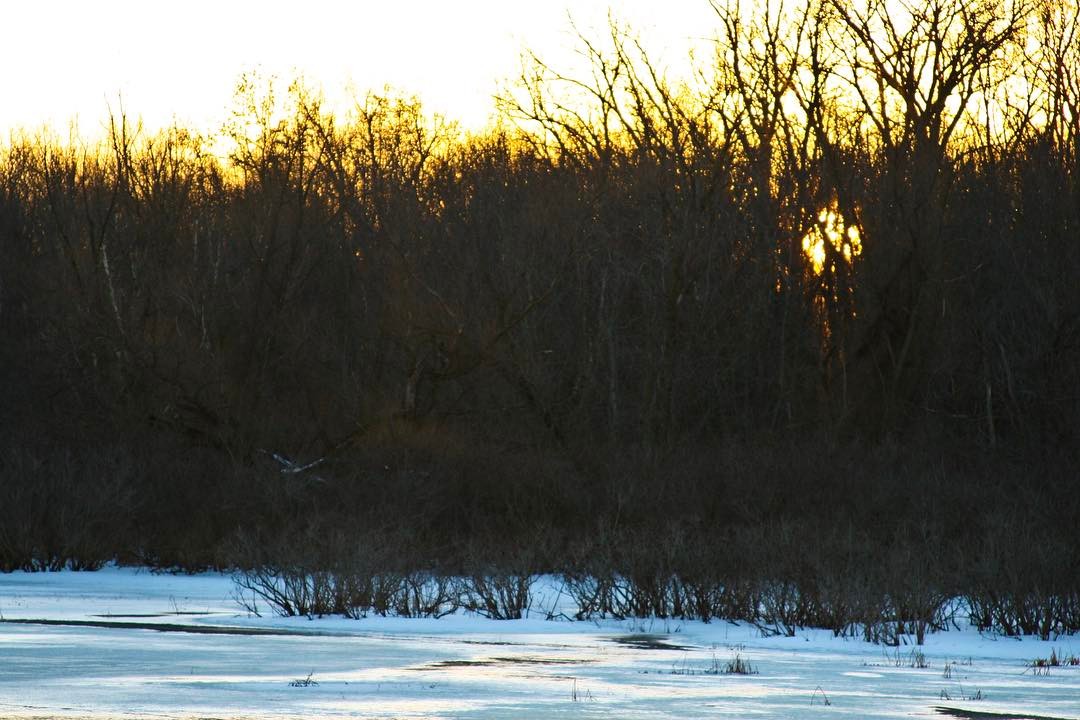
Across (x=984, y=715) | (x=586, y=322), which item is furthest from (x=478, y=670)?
(x=586, y=322)

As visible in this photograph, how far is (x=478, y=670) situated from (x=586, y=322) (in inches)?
900

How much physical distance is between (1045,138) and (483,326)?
46.6 ft

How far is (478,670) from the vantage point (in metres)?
11.2

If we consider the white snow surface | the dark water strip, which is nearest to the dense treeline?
the white snow surface

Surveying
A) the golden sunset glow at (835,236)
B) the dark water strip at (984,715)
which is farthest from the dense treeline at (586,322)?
the dark water strip at (984,715)

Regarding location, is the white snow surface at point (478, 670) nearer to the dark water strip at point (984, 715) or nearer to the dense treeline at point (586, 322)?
the dark water strip at point (984, 715)

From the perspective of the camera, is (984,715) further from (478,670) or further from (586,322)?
(586,322)

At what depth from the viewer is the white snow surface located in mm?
9039

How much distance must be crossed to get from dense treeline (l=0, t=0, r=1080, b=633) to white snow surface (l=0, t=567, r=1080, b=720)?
7.73 m

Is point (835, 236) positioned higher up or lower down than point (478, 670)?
higher up

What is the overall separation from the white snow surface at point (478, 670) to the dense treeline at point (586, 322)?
7727 millimetres

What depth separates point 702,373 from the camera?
33.9 m

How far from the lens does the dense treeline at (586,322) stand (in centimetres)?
2591

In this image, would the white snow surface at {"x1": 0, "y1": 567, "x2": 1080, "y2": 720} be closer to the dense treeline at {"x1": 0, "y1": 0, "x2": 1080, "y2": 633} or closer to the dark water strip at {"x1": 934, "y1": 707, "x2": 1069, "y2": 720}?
the dark water strip at {"x1": 934, "y1": 707, "x2": 1069, "y2": 720}
